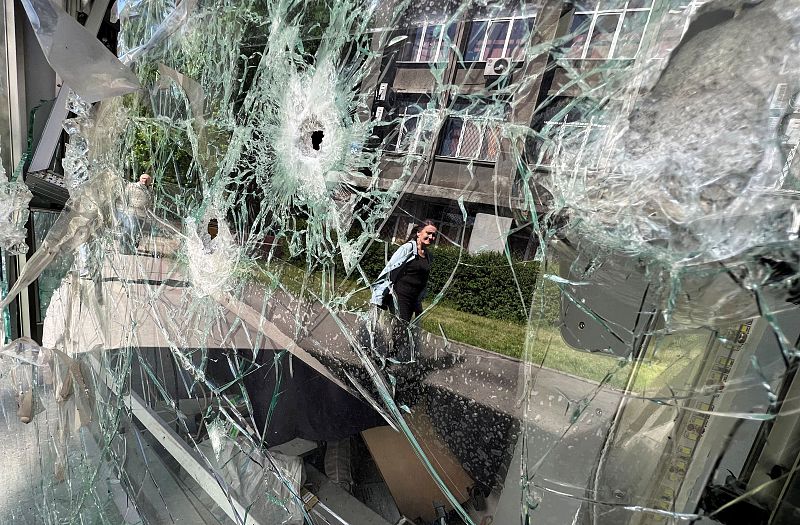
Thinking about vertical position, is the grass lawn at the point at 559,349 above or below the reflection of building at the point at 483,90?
below

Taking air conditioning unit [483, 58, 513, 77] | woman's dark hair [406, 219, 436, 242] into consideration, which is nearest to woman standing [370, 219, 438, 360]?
woman's dark hair [406, 219, 436, 242]

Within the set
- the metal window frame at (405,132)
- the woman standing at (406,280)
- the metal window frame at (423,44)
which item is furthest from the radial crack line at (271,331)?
the metal window frame at (423,44)

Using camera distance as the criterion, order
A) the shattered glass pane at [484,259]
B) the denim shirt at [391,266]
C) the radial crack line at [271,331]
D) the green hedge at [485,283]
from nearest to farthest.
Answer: the shattered glass pane at [484,259], the green hedge at [485,283], the denim shirt at [391,266], the radial crack line at [271,331]

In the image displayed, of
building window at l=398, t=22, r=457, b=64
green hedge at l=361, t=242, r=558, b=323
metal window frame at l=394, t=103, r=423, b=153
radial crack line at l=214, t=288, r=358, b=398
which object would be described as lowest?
radial crack line at l=214, t=288, r=358, b=398

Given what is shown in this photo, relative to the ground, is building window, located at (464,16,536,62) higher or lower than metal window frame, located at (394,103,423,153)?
higher

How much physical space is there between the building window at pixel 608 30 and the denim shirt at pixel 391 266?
38 cm

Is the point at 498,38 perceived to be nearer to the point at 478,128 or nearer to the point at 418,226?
the point at 478,128

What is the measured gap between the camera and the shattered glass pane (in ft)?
1.83

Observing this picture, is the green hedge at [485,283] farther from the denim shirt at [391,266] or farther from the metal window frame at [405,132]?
the metal window frame at [405,132]

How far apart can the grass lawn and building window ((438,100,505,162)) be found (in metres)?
0.25

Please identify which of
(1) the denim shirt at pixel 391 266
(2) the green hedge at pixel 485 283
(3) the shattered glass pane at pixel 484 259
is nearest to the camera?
(3) the shattered glass pane at pixel 484 259

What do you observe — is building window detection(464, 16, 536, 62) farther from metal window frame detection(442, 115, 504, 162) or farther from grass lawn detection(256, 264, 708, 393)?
grass lawn detection(256, 264, 708, 393)

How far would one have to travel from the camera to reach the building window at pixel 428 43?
2.54ft

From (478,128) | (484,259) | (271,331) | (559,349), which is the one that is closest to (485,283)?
(484,259)
